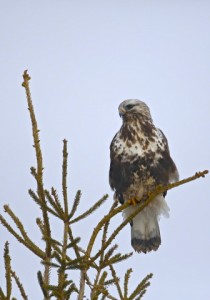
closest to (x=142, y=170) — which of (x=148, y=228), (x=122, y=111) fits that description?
(x=148, y=228)

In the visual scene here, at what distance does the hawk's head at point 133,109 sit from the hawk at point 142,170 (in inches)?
7.9

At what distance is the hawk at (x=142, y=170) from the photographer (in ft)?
21.3

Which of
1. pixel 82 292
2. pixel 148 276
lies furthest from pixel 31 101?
pixel 148 276

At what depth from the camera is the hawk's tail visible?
6634 millimetres

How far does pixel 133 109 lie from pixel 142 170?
1275 mm

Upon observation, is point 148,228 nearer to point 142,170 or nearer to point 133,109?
point 142,170

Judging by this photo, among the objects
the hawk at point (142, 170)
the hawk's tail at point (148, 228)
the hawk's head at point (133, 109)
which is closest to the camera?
the hawk at point (142, 170)

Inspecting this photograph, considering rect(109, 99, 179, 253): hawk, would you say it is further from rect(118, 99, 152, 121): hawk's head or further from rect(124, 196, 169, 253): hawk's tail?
rect(118, 99, 152, 121): hawk's head

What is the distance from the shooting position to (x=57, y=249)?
119 inches

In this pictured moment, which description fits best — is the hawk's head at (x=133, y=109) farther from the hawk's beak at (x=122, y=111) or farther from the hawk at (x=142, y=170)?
the hawk at (x=142, y=170)

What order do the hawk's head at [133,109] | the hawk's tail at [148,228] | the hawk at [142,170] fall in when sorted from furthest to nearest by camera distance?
the hawk's head at [133,109] → the hawk's tail at [148,228] → the hawk at [142,170]

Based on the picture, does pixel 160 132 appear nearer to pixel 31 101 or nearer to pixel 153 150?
pixel 153 150

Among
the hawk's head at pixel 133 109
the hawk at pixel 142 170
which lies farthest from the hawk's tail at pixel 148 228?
the hawk's head at pixel 133 109

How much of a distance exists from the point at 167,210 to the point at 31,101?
4.40m
